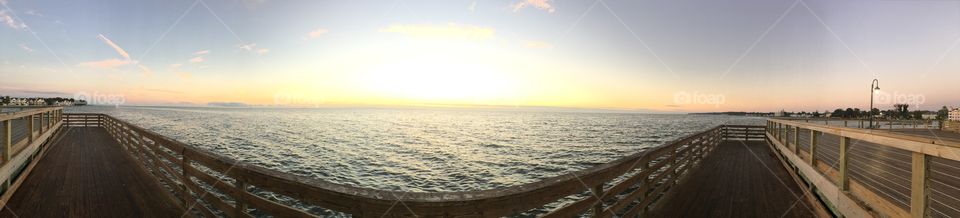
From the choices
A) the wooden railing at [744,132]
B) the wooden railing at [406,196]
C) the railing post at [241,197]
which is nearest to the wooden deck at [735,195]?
the wooden railing at [406,196]

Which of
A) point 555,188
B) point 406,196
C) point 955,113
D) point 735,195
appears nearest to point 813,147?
point 735,195

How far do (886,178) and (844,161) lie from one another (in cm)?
430

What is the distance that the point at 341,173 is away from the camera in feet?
54.0

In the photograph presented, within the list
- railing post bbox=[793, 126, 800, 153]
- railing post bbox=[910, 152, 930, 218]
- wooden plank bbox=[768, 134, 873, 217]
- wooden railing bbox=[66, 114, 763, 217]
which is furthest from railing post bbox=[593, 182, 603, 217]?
railing post bbox=[793, 126, 800, 153]

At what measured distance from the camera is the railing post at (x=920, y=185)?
346cm

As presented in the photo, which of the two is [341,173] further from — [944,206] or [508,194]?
[944,206]

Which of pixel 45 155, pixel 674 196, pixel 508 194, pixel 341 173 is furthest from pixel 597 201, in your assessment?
pixel 45 155

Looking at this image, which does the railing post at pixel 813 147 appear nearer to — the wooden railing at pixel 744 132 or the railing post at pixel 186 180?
the railing post at pixel 186 180

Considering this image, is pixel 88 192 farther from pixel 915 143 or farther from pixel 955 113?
pixel 955 113

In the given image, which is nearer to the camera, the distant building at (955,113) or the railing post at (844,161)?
the railing post at (844,161)

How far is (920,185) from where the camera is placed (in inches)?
138

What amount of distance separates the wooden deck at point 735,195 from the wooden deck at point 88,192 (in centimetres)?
796

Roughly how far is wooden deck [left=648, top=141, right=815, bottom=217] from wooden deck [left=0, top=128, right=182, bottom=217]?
26.1 ft

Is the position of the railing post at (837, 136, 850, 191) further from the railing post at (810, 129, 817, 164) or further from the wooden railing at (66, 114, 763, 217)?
the wooden railing at (66, 114, 763, 217)
